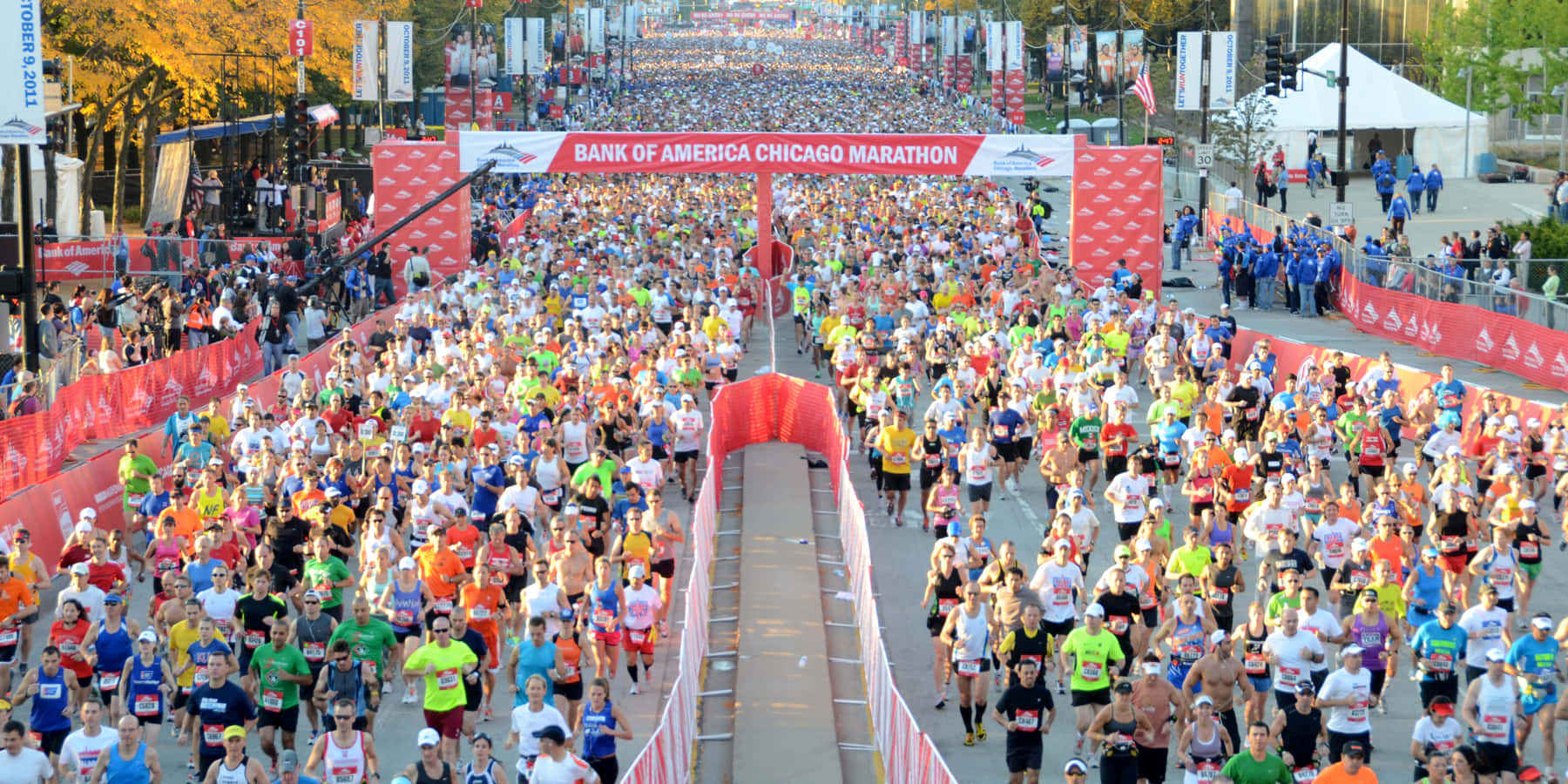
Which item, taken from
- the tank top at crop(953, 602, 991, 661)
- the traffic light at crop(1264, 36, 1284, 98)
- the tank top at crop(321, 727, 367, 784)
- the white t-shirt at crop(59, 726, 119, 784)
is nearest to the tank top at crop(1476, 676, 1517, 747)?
the tank top at crop(953, 602, 991, 661)

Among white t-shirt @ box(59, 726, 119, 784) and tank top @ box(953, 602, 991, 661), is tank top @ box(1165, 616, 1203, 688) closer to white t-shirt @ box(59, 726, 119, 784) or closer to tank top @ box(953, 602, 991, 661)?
tank top @ box(953, 602, 991, 661)

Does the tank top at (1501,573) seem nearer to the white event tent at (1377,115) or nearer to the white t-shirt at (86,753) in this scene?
the white t-shirt at (86,753)

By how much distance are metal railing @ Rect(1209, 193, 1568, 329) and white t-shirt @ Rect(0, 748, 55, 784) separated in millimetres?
21786

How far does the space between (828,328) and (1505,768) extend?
1605 cm

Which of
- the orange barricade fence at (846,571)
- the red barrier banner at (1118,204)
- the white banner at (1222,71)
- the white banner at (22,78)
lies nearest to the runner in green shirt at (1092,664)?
the orange barricade fence at (846,571)

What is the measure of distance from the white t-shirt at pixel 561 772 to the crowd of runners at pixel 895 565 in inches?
1.1

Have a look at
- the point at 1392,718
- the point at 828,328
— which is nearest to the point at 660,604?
the point at 1392,718

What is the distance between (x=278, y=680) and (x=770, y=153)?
24.6m

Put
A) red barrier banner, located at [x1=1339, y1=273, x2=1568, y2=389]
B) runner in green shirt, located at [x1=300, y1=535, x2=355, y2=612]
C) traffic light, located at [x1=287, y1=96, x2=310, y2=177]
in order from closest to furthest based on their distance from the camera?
runner in green shirt, located at [x1=300, y1=535, x2=355, y2=612] → red barrier banner, located at [x1=1339, y1=273, x2=1568, y2=389] → traffic light, located at [x1=287, y1=96, x2=310, y2=177]

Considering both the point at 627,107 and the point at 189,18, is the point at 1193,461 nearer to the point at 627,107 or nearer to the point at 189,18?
the point at 189,18

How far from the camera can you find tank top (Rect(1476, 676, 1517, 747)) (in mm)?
11289

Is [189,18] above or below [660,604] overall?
above

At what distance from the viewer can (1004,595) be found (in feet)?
43.2

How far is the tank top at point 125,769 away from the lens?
10367mm
